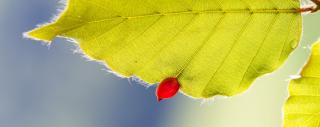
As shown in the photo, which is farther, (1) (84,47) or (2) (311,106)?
(2) (311,106)

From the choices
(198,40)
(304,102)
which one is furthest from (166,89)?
(304,102)

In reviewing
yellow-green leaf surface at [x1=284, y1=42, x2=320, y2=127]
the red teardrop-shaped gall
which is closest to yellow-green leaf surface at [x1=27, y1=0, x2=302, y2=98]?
the red teardrop-shaped gall

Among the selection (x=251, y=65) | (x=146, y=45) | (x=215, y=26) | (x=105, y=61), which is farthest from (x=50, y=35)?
(x=251, y=65)

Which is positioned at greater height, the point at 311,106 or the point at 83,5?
the point at 83,5

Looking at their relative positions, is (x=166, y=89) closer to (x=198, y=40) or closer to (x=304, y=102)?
(x=198, y=40)

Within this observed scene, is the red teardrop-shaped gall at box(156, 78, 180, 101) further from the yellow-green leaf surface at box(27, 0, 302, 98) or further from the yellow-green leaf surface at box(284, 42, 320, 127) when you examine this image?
the yellow-green leaf surface at box(284, 42, 320, 127)

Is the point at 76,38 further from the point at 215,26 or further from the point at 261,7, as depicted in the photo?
the point at 261,7
